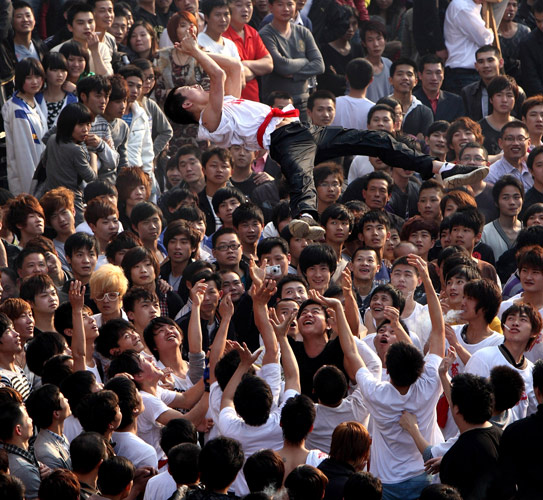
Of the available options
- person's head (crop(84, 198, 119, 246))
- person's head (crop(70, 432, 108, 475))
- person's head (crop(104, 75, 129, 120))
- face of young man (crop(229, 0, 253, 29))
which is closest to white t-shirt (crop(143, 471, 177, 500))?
person's head (crop(70, 432, 108, 475))

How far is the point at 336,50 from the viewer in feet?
44.2

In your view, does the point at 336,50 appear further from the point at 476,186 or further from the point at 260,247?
the point at 260,247

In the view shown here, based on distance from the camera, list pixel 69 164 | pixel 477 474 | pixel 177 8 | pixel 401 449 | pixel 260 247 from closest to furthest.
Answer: pixel 477 474 → pixel 401 449 → pixel 260 247 → pixel 69 164 → pixel 177 8

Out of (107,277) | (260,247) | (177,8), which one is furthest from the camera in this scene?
(177,8)

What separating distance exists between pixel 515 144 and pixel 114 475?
21.9 ft

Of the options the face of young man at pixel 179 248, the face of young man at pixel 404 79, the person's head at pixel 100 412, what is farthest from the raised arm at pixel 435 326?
the face of young man at pixel 404 79

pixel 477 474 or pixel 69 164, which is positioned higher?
pixel 477 474

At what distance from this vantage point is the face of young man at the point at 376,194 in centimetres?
998

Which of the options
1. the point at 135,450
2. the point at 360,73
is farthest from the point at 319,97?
the point at 135,450

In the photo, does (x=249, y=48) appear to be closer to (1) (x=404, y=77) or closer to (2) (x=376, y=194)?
(1) (x=404, y=77)

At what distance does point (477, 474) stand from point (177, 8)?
859 centimetres

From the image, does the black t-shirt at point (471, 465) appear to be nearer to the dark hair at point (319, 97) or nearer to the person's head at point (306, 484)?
the person's head at point (306, 484)

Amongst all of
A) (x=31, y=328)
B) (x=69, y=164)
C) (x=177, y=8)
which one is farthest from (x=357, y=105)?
(x=31, y=328)

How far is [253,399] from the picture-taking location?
20.0 feet
